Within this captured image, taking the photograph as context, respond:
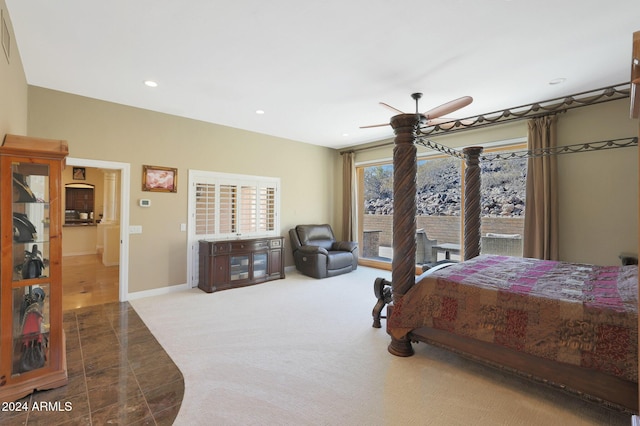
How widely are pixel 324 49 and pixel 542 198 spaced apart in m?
3.66

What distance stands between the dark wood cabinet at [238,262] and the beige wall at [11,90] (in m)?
2.69

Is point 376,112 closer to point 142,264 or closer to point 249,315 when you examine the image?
point 249,315

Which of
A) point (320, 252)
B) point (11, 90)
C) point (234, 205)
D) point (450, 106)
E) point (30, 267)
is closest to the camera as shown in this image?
point (30, 267)

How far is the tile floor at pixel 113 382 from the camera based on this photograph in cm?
194

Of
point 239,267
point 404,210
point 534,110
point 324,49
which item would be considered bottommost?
point 239,267

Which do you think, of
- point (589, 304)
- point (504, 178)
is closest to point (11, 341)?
point (589, 304)

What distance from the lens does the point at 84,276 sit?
18.8 ft

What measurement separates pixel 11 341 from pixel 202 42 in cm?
282

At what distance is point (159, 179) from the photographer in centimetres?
470

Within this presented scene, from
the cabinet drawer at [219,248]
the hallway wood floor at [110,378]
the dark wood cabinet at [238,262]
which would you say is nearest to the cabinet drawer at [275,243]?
the dark wood cabinet at [238,262]

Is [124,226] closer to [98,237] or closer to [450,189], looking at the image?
[98,237]

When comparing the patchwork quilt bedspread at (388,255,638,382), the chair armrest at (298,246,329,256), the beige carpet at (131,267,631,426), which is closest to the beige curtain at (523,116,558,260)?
the patchwork quilt bedspread at (388,255,638,382)

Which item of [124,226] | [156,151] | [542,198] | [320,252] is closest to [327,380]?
[320,252]

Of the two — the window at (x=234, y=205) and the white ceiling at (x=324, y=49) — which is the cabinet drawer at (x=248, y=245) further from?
the white ceiling at (x=324, y=49)
